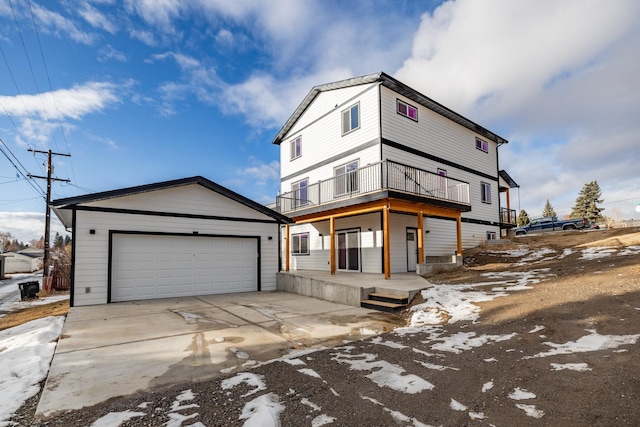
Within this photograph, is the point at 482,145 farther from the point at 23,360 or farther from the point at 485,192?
the point at 23,360

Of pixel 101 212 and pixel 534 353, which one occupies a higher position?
pixel 101 212

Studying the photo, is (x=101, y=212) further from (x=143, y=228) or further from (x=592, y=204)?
(x=592, y=204)

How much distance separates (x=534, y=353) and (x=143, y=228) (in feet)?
35.7

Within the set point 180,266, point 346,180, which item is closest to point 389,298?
point 346,180

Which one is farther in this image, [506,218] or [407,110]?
[506,218]

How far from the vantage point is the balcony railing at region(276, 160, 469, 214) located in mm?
12273

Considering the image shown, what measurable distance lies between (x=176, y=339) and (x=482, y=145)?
18977mm

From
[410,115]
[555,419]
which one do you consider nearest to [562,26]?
[410,115]

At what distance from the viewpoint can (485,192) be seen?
18.6m

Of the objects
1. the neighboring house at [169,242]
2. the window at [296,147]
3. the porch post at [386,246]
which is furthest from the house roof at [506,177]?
the neighboring house at [169,242]

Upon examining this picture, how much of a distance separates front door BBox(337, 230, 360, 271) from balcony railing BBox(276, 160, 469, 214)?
1994 mm

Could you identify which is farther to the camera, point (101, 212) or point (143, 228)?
point (143, 228)

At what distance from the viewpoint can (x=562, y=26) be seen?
9.90 m

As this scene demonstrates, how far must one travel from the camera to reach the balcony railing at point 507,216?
1995 centimetres
